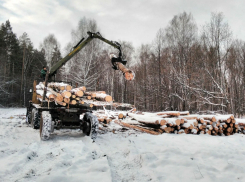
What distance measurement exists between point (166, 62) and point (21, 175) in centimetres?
1798

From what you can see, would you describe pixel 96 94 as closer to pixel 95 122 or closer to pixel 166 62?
pixel 95 122

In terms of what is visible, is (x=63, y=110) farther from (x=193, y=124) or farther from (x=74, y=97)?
(x=193, y=124)

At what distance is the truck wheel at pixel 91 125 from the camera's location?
5559mm

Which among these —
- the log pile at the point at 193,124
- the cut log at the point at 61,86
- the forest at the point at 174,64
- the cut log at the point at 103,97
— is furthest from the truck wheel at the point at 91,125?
the forest at the point at 174,64

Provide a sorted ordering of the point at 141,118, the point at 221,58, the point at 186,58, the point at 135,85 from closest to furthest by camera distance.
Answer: the point at 141,118 < the point at 221,58 < the point at 186,58 < the point at 135,85

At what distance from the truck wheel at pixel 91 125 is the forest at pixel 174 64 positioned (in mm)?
9201

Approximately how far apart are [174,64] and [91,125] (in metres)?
14.4

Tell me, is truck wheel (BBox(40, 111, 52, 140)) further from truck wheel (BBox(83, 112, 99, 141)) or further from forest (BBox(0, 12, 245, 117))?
forest (BBox(0, 12, 245, 117))

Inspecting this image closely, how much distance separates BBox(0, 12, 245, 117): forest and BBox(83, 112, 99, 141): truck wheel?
9.20 meters

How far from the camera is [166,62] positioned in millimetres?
18719

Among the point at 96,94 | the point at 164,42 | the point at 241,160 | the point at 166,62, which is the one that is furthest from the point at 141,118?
the point at 164,42

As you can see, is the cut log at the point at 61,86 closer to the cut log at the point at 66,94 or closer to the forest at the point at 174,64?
the cut log at the point at 66,94

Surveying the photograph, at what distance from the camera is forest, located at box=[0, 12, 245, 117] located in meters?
14.4

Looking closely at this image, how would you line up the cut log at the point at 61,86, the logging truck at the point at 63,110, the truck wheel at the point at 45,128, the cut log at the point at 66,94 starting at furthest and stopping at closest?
the cut log at the point at 61,86 → the cut log at the point at 66,94 → the logging truck at the point at 63,110 → the truck wheel at the point at 45,128
